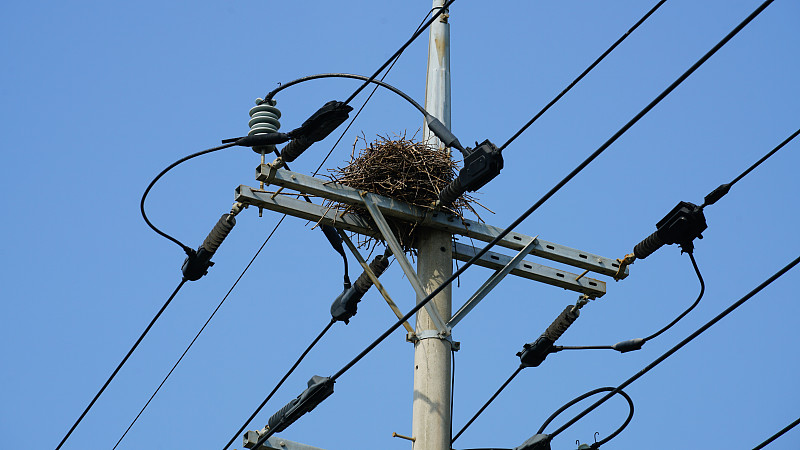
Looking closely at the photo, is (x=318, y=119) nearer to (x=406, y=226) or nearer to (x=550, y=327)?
(x=406, y=226)

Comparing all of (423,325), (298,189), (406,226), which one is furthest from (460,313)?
(298,189)

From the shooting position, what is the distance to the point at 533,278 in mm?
8961

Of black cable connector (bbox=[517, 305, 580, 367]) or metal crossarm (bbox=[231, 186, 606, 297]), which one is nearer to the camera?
metal crossarm (bbox=[231, 186, 606, 297])

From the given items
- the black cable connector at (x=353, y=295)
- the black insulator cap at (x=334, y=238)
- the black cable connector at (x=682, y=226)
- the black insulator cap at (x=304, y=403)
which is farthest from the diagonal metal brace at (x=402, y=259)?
the black cable connector at (x=682, y=226)

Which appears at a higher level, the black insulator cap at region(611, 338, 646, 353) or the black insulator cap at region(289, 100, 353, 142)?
the black insulator cap at region(289, 100, 353, 142)

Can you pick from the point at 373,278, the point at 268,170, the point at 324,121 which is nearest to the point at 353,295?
the point at 373,278

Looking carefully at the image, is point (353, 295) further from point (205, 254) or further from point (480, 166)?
point (480, 166)

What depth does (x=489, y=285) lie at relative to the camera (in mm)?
8492

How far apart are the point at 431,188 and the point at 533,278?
3.54ft

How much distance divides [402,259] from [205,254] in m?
1.53

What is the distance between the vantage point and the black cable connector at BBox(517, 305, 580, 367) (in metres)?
9.30

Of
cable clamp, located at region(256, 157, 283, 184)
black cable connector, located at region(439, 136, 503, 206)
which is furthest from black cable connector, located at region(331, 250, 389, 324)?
cable clamp, located at region(256, 157, 283, 184)

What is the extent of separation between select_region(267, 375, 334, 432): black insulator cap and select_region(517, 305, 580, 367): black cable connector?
2164 millimetres

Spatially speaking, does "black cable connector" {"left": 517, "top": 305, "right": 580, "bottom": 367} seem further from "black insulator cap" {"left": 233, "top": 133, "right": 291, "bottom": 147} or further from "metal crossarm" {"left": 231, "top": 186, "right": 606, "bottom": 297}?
"black insulator cap" {"left": 233, "top": 133, "right": 291, "bottom": 147}
